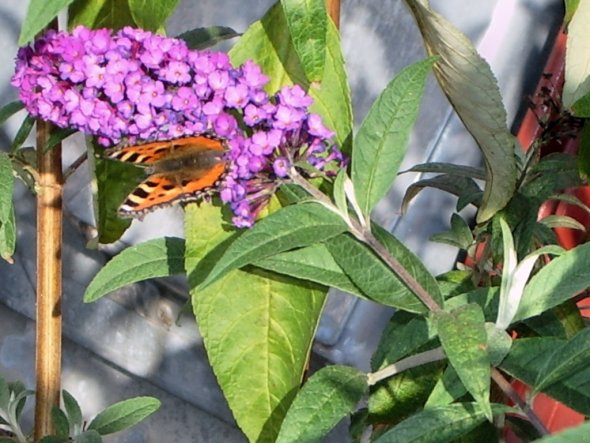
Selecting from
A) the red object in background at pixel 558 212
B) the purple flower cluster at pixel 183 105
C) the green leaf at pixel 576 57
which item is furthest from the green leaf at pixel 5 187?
the red object in background at pixel 558 212

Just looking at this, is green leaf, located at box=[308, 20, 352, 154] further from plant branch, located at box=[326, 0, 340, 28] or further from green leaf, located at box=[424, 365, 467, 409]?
green leaf, located at box=[424, 365, 467, 409]

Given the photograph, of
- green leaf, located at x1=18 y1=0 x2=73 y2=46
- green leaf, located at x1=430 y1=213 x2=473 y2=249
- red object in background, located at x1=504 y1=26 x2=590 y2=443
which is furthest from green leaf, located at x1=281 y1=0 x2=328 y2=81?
red object in background, located at x1=504 y1=26 x2=590 y2=443

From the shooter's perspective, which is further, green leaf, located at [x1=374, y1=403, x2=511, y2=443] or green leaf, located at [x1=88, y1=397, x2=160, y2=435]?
green leaf, located at [x1=88, y1=397, x2=160, y2=435]

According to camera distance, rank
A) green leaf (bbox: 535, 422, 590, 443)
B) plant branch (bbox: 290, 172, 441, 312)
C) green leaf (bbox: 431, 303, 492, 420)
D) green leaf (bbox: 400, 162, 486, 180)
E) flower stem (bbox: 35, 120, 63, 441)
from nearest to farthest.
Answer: green leaf (bbox: 535, 422, 590, 443) → green leaf (bbox: 431, 303, 492, 420) → plant branch (bbox: 290, 172, 441, 312) → flower stem (bbox: 35, 120, 63, 441) → green leaf (bbox: 400, 162, 486, 180)

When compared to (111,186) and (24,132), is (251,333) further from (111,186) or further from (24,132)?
(24,132)

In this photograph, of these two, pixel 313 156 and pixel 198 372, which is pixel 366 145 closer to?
pixel 313 156
